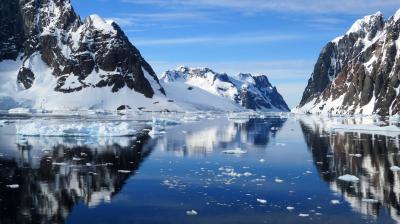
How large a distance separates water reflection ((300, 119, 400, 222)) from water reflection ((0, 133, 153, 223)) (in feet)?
44.6

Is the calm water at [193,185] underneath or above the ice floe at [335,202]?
above

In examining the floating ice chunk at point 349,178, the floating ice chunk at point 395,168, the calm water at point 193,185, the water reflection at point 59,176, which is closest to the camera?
the calm water at point 193,185

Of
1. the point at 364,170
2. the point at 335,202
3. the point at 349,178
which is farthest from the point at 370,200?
the point at 364,170

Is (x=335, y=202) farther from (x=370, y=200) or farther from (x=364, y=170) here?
(x=364, y=170)

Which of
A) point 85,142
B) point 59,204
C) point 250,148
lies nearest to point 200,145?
point 250,148

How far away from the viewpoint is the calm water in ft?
82.1

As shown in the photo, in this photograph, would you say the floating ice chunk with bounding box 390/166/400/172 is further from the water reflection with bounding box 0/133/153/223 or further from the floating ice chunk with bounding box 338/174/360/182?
the water reflection with bounding box 0/133/153/223

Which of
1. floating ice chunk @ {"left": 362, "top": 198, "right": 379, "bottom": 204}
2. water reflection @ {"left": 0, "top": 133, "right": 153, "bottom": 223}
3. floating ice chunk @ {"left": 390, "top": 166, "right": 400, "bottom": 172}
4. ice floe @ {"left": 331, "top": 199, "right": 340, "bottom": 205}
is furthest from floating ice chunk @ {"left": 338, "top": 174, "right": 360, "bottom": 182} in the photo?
water reflection @ {"left": 0, "top": 133, "right": 153, "bottom": 223}

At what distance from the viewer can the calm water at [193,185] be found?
25.0 m

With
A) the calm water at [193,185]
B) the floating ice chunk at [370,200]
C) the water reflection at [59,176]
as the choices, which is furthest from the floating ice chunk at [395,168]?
the water reflection at [59,176]

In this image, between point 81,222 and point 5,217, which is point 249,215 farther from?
point 5,217

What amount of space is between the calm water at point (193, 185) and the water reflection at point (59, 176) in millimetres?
56

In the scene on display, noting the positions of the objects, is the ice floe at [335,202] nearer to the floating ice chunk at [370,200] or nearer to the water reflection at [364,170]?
the water reflection at [364,170]

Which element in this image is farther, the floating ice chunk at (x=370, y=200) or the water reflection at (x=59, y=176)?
the floating ice chunk at (x=370, y=200)
